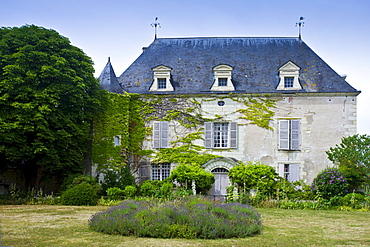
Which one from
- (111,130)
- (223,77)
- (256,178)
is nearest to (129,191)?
(111,130)

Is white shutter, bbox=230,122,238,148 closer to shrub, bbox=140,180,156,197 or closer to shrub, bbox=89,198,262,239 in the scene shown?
shrub, bbox=140,180,156,197

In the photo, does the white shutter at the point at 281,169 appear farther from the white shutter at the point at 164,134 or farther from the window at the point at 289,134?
the white shutter at the point at 164,134

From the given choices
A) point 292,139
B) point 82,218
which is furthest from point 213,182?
point 82,218

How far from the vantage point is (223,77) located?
69.1 ft

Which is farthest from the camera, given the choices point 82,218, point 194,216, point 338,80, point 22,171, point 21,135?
point 338,80

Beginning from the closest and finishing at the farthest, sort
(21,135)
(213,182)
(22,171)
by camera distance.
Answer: (21,135) < (22,171) < (213,182)

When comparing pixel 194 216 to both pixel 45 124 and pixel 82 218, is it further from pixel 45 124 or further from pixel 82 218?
pixel 45 124

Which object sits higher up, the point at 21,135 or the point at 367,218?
the point at 21,135

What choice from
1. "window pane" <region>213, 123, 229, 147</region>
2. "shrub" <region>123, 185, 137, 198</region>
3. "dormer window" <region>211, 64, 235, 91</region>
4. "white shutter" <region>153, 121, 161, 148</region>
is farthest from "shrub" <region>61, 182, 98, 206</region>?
"dormer window" <region>211, 64, 235, 91</region>

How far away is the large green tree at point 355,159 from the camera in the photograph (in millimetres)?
17359

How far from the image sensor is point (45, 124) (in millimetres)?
16125

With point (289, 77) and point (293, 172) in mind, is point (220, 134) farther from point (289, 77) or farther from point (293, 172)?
point (289, 77)

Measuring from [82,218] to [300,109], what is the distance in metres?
13.1

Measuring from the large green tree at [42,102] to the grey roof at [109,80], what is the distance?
199 centimetres
